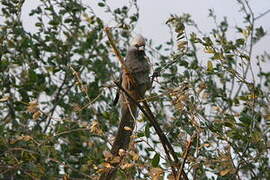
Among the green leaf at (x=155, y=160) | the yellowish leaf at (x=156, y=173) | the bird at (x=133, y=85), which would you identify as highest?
the bird at (x=133, y=85)

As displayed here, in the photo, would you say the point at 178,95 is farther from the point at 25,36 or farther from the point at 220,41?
the point at 25,36

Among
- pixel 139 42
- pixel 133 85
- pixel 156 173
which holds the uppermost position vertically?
pixel 139 42

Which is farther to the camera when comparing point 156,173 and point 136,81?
point 136,81

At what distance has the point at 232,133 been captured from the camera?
3.30 meters

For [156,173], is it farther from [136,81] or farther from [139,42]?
[139,42]

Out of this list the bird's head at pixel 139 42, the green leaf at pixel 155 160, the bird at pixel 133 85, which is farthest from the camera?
the bird's head at pixel 139 42

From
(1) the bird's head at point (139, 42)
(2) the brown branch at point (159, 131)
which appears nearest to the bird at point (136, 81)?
(1) the bird's head at point (139, 42)

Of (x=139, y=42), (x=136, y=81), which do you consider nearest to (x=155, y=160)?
(x=136, y=81)

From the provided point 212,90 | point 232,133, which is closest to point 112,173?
point 232,133

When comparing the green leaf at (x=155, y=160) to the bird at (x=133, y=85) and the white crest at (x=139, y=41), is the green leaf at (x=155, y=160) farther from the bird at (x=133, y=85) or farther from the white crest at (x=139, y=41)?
the white crest at (x=139, y=41)

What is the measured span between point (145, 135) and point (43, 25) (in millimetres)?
3364

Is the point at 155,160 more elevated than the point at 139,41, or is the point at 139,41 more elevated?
the point at 139,41

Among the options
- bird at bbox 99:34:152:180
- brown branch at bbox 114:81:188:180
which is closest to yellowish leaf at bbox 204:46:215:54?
bird at bbox 99:34:152:180

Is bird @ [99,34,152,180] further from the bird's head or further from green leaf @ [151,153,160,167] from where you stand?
green leaf @ [151,153,160,167]
